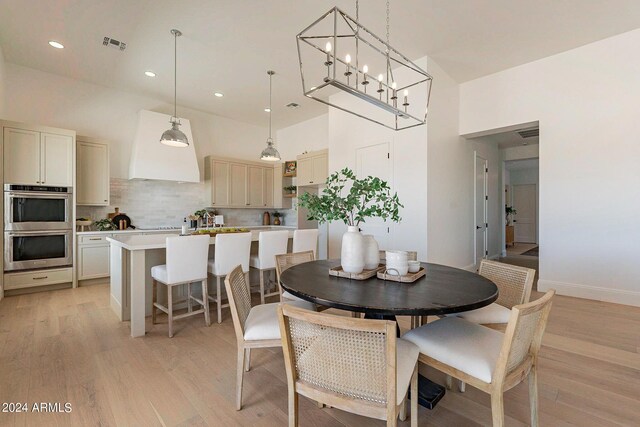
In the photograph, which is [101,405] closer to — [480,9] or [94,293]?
[94,293]

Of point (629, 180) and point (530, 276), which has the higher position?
point (629, 180)

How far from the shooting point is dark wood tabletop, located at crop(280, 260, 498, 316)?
4.16ft

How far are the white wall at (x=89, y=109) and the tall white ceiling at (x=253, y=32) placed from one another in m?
0.23

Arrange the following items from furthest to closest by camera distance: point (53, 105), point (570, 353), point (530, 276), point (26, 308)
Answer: point (53, 105), point (26, 308), point (570, 353), point (530, 276)

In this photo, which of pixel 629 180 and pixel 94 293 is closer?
pixel 629 180

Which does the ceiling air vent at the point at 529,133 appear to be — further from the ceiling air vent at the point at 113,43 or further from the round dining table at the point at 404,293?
the ceiling air vent at the point at 113,43

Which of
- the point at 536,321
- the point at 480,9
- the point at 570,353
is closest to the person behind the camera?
the point at 536,321

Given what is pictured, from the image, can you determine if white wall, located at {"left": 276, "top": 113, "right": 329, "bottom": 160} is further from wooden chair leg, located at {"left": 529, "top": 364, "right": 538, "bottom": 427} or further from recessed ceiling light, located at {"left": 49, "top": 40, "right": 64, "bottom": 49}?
wooden chair leg, located at {"left": 529, "top": 364, "right": 538, "bottom": 427}

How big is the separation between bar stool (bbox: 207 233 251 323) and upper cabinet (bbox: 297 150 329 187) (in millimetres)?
2770

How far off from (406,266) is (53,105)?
600 centimetres

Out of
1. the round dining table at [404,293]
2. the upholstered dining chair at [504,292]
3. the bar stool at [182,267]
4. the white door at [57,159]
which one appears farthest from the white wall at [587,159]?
the white door at [57,159]

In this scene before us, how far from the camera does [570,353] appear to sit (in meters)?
2.31

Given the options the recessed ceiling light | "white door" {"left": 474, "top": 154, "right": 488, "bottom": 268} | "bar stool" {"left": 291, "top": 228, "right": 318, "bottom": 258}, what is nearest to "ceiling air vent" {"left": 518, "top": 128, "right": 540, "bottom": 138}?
"white door" {"left": 474, "top": 154, "right": 488, "bottom": 268}

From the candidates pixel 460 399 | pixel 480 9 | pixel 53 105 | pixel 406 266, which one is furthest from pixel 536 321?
pixel 53 105
